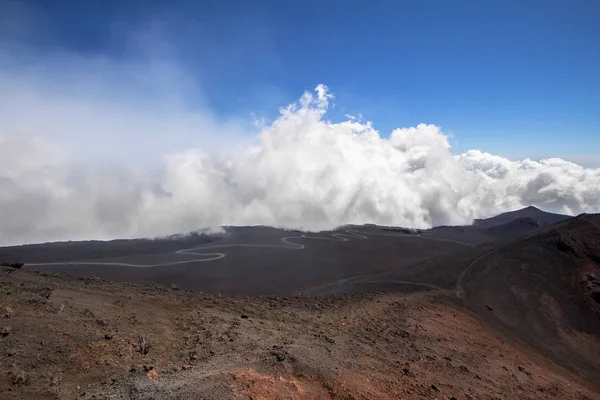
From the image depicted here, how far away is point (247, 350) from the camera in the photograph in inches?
503

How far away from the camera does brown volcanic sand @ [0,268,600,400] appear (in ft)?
30.5

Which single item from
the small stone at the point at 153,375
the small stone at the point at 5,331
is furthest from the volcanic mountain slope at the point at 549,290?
the small stone at the point at 5,331

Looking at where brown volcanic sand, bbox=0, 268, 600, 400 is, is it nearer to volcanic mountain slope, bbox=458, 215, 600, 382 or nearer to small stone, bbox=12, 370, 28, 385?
small stone, bbox=12, 370, 28, 385

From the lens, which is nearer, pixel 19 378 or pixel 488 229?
pixel 19 378

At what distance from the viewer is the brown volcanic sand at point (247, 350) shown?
9.29 m

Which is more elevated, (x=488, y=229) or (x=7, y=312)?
(x=488, y=229)

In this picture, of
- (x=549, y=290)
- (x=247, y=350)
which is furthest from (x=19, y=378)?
(x=549, y=290)

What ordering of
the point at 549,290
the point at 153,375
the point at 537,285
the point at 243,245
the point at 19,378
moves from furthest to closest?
the point at 243,245
the point at 537,285
the point at 549,290
the point at 153,375
the point at 19,378

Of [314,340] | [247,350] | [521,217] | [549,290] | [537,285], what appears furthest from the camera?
[521,217]

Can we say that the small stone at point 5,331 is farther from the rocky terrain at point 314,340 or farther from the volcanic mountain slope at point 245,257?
the volcanic mountain slope at point 245,257

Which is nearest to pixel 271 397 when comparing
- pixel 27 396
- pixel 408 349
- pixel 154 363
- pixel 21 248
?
pixel 154 363

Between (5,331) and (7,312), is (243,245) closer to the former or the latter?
(7,312)

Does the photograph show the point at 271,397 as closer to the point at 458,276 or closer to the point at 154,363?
the point at 154,363

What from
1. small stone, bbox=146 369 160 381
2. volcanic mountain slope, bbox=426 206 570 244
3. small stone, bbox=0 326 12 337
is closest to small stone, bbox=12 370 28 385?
small stone, bbox=0 326 12 337
